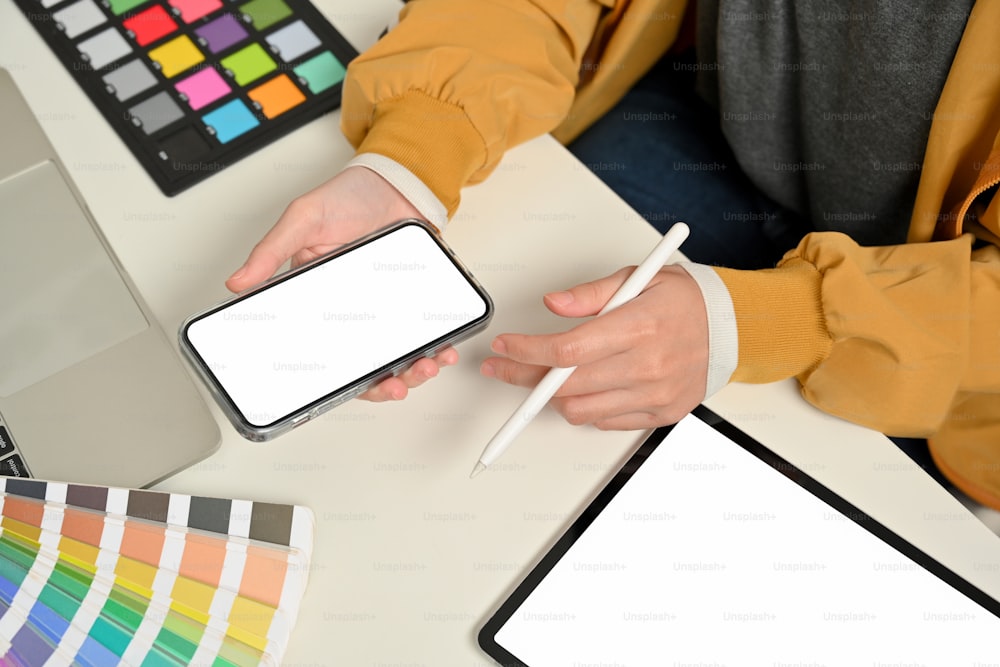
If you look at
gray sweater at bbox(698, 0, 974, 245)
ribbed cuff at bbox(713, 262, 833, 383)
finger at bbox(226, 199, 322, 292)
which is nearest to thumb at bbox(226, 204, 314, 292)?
finger at bbox(226, 199, 322, 292)

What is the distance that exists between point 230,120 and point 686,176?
18.2 inches

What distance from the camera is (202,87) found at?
733 mm

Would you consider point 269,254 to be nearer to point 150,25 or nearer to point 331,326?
point 331,326

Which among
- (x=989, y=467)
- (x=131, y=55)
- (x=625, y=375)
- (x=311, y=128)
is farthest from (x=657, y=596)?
(x=131, y=55)

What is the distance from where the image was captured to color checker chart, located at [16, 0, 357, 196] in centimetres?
72

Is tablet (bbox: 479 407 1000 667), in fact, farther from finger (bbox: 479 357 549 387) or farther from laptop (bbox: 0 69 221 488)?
laptop (bbox: 0 69 221 488)

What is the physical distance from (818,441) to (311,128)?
0.49 meters

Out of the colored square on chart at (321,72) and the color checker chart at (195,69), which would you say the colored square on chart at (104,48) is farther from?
the colored square on chart at (321,72)

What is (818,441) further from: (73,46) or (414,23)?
(73,46)

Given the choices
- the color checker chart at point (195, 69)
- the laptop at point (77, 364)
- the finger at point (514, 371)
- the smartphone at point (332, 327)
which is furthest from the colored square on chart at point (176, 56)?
the finger at point (514, 371)

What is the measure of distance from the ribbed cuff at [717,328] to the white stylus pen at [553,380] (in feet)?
0.15

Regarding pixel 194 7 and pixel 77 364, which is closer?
pixel 77 364

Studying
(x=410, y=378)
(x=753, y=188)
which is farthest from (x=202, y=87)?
(x=753, y=188)

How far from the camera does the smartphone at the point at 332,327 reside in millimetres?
551
